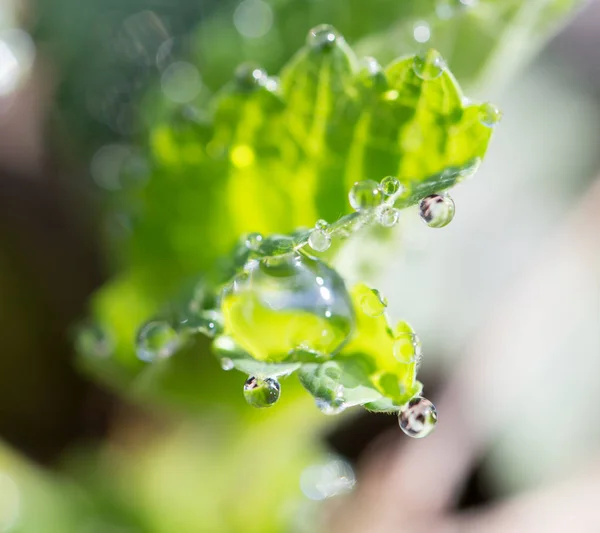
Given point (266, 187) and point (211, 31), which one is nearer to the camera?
point (266, 187)

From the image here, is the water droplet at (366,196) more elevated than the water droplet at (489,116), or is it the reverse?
the water droplet at (489,116)

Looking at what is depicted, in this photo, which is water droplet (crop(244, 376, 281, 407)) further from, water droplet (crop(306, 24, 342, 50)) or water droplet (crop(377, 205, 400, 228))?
water droplet (crop(306, 24, 342, 50))

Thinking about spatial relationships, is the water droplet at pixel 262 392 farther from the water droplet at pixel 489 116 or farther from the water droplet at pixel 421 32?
the water droplet at pixel 421 32

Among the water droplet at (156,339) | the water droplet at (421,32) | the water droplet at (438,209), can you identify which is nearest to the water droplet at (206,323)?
the water droplet at (156,339)

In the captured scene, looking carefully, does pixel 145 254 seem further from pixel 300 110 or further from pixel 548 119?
pixel 548 119

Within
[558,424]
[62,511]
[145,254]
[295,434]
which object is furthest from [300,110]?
[558,424]

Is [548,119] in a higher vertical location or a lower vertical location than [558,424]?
higher
